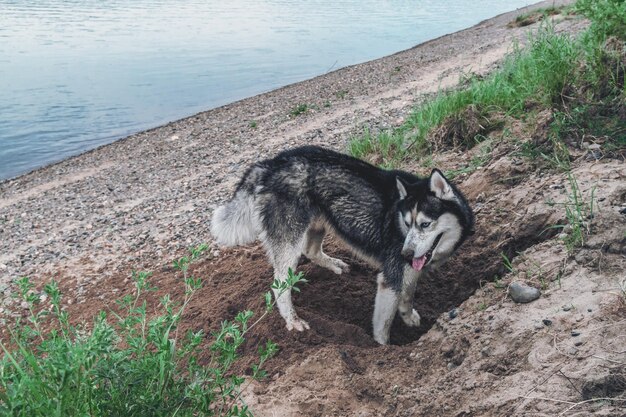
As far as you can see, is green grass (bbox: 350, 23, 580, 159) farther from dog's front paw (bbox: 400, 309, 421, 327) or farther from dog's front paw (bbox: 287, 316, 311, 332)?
dog's front paw (bbox: 287, 316, 311, 332)

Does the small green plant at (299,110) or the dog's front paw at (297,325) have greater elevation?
the dog's front paw at (297,325)

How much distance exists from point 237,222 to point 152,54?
22.0 m

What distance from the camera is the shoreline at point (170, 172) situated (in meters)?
8.07

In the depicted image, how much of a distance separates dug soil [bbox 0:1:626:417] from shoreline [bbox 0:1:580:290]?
6 cm

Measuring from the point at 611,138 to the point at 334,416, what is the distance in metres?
3.64

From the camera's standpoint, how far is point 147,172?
11898 millimetres

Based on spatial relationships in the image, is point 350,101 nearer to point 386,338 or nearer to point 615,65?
point 615,65

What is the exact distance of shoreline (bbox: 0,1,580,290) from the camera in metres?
8.07

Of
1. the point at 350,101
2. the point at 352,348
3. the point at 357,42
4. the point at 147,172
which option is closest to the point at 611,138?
the point at 352,348

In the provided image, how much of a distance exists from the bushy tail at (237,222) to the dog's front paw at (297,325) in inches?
32.9

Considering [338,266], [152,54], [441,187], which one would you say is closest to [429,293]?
[338,266]

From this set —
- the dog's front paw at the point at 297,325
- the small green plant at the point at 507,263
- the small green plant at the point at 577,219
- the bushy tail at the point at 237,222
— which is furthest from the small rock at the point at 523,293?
the bushy tail at the point at 237,222

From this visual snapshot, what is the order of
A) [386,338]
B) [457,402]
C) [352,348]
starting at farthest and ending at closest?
[386,338]
[352,348]
[457,402]

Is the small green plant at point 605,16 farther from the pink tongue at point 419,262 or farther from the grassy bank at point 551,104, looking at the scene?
the pink tongue at point 419,262
